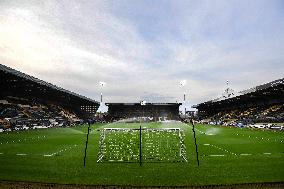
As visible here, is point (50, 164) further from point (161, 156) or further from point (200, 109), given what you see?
point (200, 109)

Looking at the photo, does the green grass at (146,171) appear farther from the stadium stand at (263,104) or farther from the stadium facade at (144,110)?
the stadium facade at (144,110)

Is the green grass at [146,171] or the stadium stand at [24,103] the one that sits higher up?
the stadium stand at [24,103]

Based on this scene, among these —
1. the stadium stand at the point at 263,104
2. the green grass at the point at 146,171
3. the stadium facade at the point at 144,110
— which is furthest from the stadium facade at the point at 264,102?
the green grass at the point at 146,171

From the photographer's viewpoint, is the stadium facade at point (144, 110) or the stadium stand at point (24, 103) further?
the stadium facade at point (144, 110)

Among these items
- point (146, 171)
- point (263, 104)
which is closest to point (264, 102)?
point (263, 104)

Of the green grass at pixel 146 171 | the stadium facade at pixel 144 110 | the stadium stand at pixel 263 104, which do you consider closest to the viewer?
the green grass at pixel 146 171

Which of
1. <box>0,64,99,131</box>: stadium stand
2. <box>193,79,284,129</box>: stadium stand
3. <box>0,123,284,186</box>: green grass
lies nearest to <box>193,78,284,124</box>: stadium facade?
<box>193,79,284,129</box>: stadium stand

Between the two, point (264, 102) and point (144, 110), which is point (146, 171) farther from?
point (144, 110)

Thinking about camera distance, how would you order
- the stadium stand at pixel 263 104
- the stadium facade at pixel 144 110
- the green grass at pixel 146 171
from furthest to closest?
the stadium facade at pixel 144 110 < the stadium stand at pixel 263 104 < the green grass at pixel 146 171

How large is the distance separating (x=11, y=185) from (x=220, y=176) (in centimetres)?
903

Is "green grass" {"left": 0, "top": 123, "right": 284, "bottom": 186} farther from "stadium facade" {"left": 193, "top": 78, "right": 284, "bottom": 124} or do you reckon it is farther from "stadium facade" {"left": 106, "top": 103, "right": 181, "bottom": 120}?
"stadium facade" {"left": 106, "top": 103, "right": 181, "bottom": 120}

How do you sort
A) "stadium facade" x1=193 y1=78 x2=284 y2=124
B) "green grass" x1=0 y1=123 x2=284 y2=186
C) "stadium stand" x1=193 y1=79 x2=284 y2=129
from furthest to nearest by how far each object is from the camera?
"stadium facade" x1=193 y1=78 x2=284 y2=124 < "stadium stand" x1=193 y1=79 x2=284 y2=129 < "green grass" x1=0 y1=123 x2=284 y2=186

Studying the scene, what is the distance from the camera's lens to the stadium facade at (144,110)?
13050 cm

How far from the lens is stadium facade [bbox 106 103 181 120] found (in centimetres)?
13050
